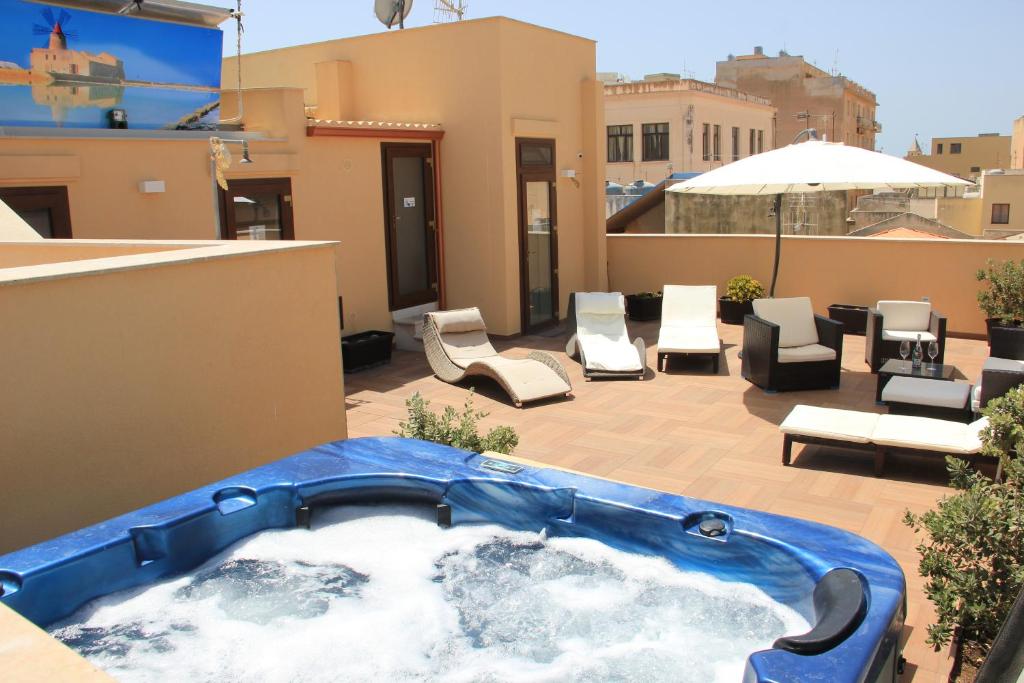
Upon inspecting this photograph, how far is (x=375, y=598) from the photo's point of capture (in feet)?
13.6

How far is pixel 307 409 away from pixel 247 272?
3.50 ft

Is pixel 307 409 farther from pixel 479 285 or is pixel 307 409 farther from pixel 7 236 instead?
pixel 479 285

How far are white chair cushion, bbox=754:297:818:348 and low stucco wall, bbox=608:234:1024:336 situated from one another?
3.30m

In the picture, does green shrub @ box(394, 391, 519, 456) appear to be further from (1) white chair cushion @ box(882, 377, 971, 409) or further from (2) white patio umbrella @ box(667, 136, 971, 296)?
(2) white patio umbrella @ box(667, 136, 971, 296)

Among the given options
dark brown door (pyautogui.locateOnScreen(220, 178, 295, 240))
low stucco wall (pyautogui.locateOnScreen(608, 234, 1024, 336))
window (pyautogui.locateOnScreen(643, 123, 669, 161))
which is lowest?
low stucco wall (pyautogui.locateOnScreen(608, 234, 1024, 336))

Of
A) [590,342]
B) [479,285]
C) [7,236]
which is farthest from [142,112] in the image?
[590,342]

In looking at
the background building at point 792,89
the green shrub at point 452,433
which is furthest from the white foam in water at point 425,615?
the background building at point 792,89

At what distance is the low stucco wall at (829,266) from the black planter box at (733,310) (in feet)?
2.81

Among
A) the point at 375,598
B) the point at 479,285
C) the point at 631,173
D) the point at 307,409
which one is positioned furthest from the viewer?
the point at 631,173

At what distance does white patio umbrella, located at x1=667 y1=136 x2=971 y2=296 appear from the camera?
25.7 feet

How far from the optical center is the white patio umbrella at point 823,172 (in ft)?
25.7

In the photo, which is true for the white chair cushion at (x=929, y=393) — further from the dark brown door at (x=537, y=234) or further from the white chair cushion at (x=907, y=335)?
the dark brown door at (x=537, y=234)

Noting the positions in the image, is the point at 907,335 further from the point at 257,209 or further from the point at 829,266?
the point at 257,209

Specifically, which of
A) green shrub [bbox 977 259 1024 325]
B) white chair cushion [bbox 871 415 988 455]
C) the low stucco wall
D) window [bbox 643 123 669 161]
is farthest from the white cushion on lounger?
window [bbox 643 123 669 161]
